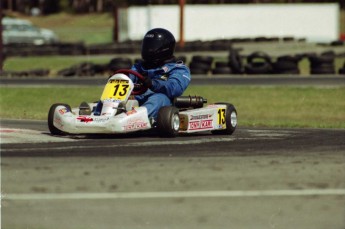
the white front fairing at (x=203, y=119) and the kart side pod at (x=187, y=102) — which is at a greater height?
the kart side pod at (x=187, y=102)

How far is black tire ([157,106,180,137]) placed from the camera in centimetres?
1001

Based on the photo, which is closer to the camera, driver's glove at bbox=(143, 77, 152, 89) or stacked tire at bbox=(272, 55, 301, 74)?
driver's glove at bbox=(143, 77, 152, 89)

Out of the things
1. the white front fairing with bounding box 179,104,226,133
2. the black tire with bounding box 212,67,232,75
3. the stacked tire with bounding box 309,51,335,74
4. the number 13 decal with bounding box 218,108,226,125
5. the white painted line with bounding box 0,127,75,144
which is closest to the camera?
the white painted line with bounding box 0,127,75,144

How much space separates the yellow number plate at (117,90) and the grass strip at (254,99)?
27.6 ft

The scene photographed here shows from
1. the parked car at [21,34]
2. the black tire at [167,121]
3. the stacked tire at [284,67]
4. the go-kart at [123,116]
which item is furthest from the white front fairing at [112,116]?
the parked car at [21,34]

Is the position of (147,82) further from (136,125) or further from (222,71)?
(222,71)

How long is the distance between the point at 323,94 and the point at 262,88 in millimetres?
1848

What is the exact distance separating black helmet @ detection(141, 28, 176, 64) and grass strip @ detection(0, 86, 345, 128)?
7.77m

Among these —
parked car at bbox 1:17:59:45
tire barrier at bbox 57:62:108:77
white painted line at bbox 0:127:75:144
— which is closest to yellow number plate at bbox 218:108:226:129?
white painted line at bbox 0:127:75:144

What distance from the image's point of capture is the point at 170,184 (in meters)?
6.41

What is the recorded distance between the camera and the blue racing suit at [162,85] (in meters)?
10.3

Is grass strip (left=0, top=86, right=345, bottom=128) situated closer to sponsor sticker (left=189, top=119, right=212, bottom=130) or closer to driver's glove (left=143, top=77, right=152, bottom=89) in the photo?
sponsor sticker (left=189, top=119, right=212, bottom=130)

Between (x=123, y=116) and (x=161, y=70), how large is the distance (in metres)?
1.20

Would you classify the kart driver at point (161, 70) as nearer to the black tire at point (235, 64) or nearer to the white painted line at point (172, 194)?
the white painted line at point (172, 194)
